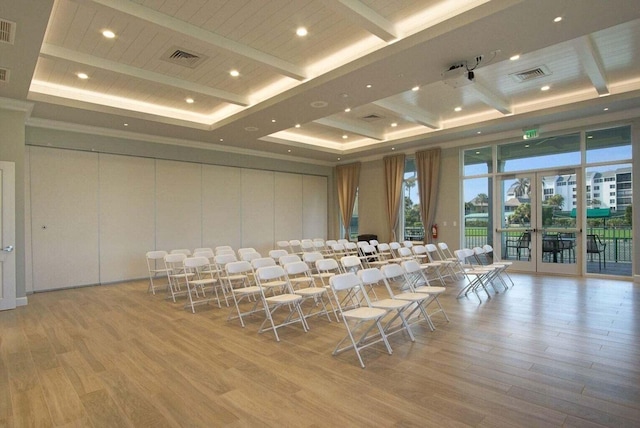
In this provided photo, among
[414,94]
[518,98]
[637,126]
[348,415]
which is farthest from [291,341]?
[637,126]

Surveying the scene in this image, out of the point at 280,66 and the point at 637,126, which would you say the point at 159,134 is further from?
the point at 637,126

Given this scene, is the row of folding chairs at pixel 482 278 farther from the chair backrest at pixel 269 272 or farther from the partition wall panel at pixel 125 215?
the partition wall panel at pixel 125 215

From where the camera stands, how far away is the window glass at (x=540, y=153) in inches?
294

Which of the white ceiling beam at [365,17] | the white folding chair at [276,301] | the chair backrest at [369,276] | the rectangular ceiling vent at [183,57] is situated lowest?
the white folding chair at [276,301]

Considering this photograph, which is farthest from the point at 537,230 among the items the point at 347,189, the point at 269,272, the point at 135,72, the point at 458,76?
the point at 135,72

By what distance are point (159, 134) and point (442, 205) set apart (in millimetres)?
7160

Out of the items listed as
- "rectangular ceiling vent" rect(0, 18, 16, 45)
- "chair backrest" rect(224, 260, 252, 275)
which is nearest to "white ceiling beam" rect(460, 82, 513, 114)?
"chair backrest" rect(224, 260, 252, 275)

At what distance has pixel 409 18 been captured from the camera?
150 inches

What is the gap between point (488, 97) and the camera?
629cm

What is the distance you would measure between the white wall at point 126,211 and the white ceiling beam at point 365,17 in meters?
5.99

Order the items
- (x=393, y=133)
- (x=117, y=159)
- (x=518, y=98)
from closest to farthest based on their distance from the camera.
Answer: (x=518, y=98), (x=117, y=159), (x=393, y=133)

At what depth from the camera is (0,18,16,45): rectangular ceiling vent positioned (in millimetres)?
3365

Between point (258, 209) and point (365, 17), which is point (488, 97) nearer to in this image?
point (365, 17)

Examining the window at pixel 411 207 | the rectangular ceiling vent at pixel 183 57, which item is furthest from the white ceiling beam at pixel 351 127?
the rectangular ceiling vent at pixel 183 57
